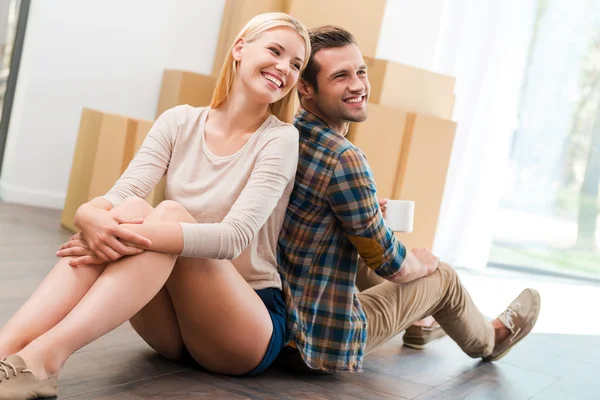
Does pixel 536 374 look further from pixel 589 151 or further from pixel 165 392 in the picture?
pixel 589 151

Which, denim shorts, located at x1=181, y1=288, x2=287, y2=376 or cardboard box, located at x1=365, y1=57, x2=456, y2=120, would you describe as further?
cardboard box, located at x1=365, y1=57, x2=456, y2=120

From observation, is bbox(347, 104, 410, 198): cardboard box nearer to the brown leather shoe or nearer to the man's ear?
the brown leather shoe

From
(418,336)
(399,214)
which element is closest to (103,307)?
(399,214)

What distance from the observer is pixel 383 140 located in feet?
11.0

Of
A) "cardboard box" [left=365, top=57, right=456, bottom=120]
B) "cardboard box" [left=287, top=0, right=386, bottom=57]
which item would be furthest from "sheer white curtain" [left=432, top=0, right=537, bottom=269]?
"cardboard box" [left=287, top=0, right=386, bottom=57]

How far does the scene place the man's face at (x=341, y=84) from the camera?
161cm

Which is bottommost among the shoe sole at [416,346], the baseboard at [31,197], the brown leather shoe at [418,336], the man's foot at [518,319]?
the baseboard at [31,197]

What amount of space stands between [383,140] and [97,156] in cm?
118

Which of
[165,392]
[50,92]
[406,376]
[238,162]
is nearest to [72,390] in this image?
[165,392]

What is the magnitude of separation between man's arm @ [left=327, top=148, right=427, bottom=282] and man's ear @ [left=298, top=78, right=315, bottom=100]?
164mm

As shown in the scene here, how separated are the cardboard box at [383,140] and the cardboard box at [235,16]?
0.77 meters

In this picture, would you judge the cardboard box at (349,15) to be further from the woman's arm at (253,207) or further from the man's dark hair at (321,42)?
the woman's arm at (253,207)

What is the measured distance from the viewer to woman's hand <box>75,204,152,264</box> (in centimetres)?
128

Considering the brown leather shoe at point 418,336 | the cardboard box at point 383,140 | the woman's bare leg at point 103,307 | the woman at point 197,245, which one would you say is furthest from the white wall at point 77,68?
the woman's bare leg at point 103,307
